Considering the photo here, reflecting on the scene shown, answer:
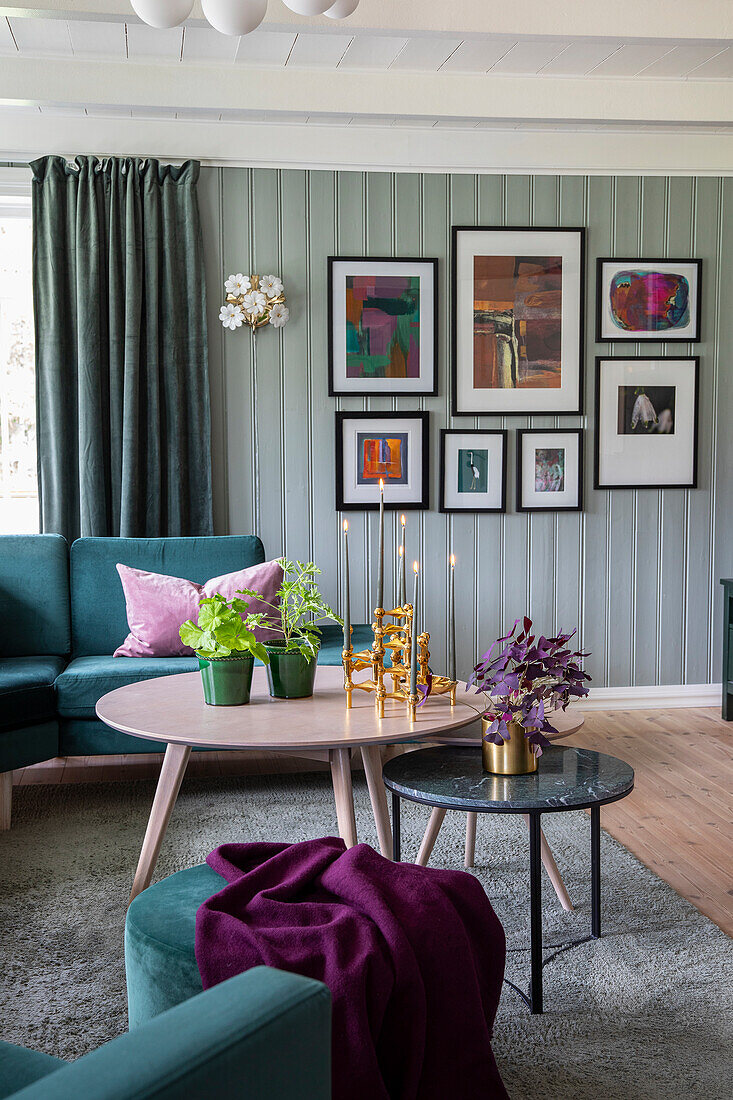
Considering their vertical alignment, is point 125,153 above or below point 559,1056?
above

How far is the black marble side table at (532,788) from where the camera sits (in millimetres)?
1941

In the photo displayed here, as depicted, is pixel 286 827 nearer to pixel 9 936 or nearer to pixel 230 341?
pixel 9 936

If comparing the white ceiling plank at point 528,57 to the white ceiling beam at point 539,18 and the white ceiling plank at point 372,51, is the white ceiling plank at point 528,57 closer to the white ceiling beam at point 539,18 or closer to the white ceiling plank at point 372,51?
the white ceiling beam at point 539,18

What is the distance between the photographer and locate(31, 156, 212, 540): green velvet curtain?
408cm

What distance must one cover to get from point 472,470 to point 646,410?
2.93ft

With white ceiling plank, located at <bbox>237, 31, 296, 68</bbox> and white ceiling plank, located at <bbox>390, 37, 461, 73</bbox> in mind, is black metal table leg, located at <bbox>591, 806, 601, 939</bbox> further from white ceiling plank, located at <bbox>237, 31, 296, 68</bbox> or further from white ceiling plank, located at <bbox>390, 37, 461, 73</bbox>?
white ceiling plank, located at <bbox>237, 31, 296, 68</bbox>

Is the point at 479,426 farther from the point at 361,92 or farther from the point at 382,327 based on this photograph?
the point at 361,92

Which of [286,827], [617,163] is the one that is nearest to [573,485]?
[617,163]

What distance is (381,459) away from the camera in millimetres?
4461

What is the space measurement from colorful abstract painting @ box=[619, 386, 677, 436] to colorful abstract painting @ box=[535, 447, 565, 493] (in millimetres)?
331

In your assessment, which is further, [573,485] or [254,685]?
[573,485]

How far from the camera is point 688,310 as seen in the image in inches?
181

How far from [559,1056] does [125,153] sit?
12.5ft

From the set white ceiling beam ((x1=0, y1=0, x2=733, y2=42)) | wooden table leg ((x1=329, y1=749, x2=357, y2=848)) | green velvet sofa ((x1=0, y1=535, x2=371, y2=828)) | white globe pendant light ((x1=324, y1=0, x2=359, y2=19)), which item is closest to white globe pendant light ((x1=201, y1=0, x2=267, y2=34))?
white globe pendant light ((x1=324, y1=0, x2=359, y2=19))
